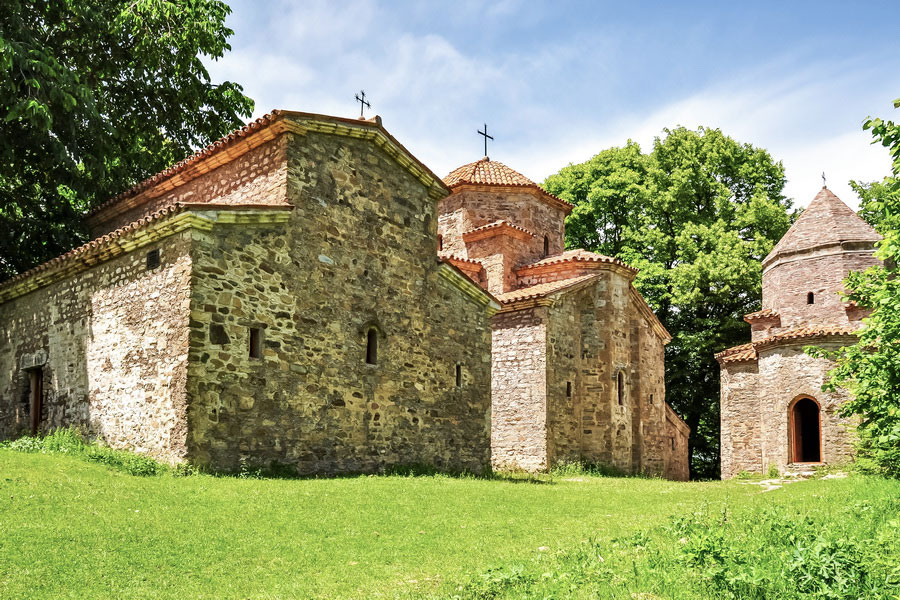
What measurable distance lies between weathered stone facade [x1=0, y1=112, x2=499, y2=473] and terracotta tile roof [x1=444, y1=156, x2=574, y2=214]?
320 inches

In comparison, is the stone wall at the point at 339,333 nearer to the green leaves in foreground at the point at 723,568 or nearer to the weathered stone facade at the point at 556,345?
the weathered stone facade at the point at 556,345

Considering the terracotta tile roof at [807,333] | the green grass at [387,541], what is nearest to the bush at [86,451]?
the green grass at [387,541]

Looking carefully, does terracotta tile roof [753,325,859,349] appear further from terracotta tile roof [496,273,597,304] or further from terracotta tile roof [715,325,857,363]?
terracotta tile roof [496,273,597,304]

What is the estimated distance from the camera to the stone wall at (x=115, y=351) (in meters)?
12.4

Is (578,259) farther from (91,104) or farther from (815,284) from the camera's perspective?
(91,104)

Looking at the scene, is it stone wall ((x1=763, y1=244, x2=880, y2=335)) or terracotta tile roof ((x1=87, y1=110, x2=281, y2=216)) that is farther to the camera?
stone wall ((x1=763, y1=244, x2=880, y2=335))

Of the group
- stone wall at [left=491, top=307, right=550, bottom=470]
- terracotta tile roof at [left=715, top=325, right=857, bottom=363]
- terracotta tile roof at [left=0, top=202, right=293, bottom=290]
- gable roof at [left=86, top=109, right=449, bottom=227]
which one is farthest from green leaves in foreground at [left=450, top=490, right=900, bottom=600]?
terracotta tile roof at [left=715, top=325, right=857, bottom=363]

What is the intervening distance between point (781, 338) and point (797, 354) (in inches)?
25.3

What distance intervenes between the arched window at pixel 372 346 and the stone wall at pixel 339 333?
0.13 metres

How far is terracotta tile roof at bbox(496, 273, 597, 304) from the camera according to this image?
2095 cm

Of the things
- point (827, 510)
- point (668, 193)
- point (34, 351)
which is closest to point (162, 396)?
point (34, 351)

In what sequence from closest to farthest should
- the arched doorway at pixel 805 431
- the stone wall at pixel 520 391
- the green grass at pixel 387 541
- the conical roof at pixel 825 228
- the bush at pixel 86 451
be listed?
the green grass at pixel 387 541 → the bush at pixel 86 451 → the stone wall at pixel 520 391 → the arched doorway at pixel 805 431 → the conical roof at pixel 825 228

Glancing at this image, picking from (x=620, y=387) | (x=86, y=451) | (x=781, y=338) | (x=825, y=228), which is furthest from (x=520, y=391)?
(x=825, y=228)

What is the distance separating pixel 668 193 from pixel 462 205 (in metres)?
11.1
